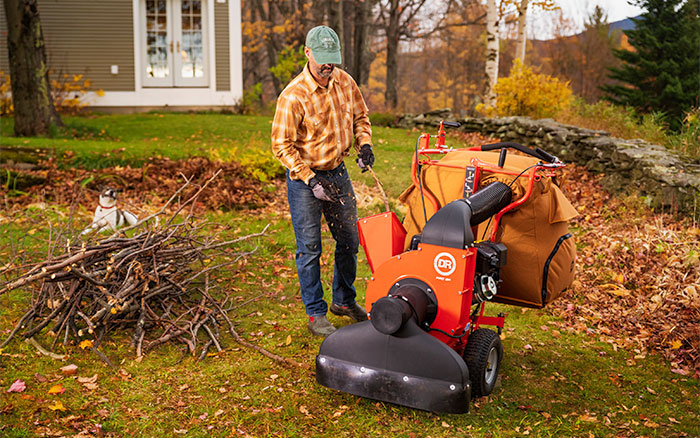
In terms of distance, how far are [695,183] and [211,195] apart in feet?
20.0

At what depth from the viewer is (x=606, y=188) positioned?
9.08m

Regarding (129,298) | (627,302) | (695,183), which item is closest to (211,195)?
(129,298)

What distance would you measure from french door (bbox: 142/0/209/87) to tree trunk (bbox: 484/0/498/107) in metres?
8.32

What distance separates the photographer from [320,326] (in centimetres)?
479

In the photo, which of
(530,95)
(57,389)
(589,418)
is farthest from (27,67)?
(589,418)

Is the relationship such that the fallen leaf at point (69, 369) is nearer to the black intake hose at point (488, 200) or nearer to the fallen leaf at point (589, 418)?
the black intake hose at point (488, 200)

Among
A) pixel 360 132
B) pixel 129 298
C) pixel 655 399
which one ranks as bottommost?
pixel 655 399

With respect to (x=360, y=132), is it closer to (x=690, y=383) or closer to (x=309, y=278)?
(x=309, y=278)

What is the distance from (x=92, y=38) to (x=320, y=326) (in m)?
16.8

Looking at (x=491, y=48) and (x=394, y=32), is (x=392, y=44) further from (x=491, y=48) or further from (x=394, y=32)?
(x=491, y=48)

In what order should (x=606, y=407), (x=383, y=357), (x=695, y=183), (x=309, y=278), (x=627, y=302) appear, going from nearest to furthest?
(x=383, y=357), (x=606, y=407), (x=309, y=278), (x=627, y=302), (x=695, y=183)

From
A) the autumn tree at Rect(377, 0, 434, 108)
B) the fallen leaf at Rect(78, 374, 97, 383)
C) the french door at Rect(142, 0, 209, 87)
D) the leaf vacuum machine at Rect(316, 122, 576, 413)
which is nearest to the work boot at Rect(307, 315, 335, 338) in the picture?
the leaf vacuum machine at Rect(316, 122, 576, 413)

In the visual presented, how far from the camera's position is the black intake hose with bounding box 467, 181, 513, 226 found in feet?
11.6

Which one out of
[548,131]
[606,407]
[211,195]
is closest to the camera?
[606,407]
